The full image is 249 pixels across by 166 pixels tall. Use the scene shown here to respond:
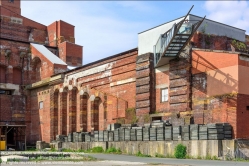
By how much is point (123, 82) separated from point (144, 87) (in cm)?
281

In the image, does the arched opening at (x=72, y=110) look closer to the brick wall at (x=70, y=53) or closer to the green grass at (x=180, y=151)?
the brick wall at (x=70, y=53)

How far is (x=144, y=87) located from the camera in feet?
83.2

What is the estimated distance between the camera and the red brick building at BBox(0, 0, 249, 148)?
2047 cm

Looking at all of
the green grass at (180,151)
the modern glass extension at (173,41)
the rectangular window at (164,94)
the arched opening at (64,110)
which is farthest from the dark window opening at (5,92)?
the green grass at (180,151)

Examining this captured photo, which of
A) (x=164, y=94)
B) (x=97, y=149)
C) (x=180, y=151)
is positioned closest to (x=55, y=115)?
(x=97, y=149)

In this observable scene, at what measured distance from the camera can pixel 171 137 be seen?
2103 centimetres

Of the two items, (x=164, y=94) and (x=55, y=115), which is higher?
(x=164, y=94)

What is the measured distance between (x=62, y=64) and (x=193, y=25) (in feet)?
58.9

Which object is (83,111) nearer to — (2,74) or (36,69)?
(36,69)

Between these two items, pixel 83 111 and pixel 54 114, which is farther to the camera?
pixel 54 114

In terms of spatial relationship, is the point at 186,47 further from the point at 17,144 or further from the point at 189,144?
the point at 17,144

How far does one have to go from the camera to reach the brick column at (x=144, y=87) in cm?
A: 2500

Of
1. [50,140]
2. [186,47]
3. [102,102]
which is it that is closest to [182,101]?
[186,47]

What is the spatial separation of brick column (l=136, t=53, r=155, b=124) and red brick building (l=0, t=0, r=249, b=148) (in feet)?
0.12
